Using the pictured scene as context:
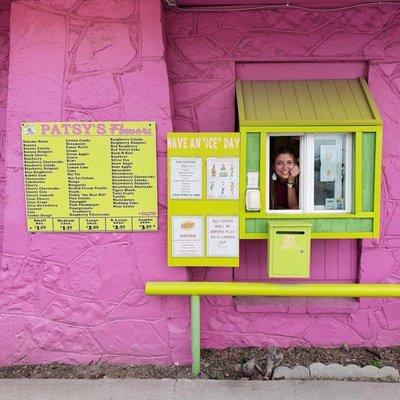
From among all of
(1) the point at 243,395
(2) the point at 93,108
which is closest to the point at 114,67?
(2) the point at 93,108

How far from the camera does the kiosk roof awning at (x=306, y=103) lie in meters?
3.51

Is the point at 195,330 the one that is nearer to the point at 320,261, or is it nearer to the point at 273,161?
the point at 320,261

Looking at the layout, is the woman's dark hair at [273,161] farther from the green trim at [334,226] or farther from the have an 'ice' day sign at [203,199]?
the have an 'ice' day sign at [203,199]

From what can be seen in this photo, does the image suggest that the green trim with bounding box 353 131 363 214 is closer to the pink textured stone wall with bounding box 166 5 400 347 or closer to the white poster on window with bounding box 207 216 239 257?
the pink textured stone wall with bounding box 166 5 400 347

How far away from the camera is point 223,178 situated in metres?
3.59

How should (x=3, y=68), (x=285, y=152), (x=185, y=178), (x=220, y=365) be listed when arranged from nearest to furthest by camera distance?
1. (x=185, y=178)
2. (x=285, y=152)
3. (x=220, y=365)
4. (x=3, y=68)

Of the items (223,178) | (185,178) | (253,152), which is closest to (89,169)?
(185,178)

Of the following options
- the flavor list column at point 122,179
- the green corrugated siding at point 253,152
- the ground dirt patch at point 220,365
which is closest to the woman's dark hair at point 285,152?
the green corrugated siding at point 253,152

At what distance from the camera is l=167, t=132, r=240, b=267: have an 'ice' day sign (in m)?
3.56

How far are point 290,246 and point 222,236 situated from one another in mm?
532

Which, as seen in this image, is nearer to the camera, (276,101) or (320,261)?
(276,101)

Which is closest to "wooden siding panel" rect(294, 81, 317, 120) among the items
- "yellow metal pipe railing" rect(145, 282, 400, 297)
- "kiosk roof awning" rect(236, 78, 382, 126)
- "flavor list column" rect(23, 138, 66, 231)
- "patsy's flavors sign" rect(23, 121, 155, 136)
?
"kiosk roof awning" rect(236, 78, 382, 126)

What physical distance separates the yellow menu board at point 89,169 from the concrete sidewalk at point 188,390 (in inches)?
50.7

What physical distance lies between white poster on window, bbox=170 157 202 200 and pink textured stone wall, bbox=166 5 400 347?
55cm
